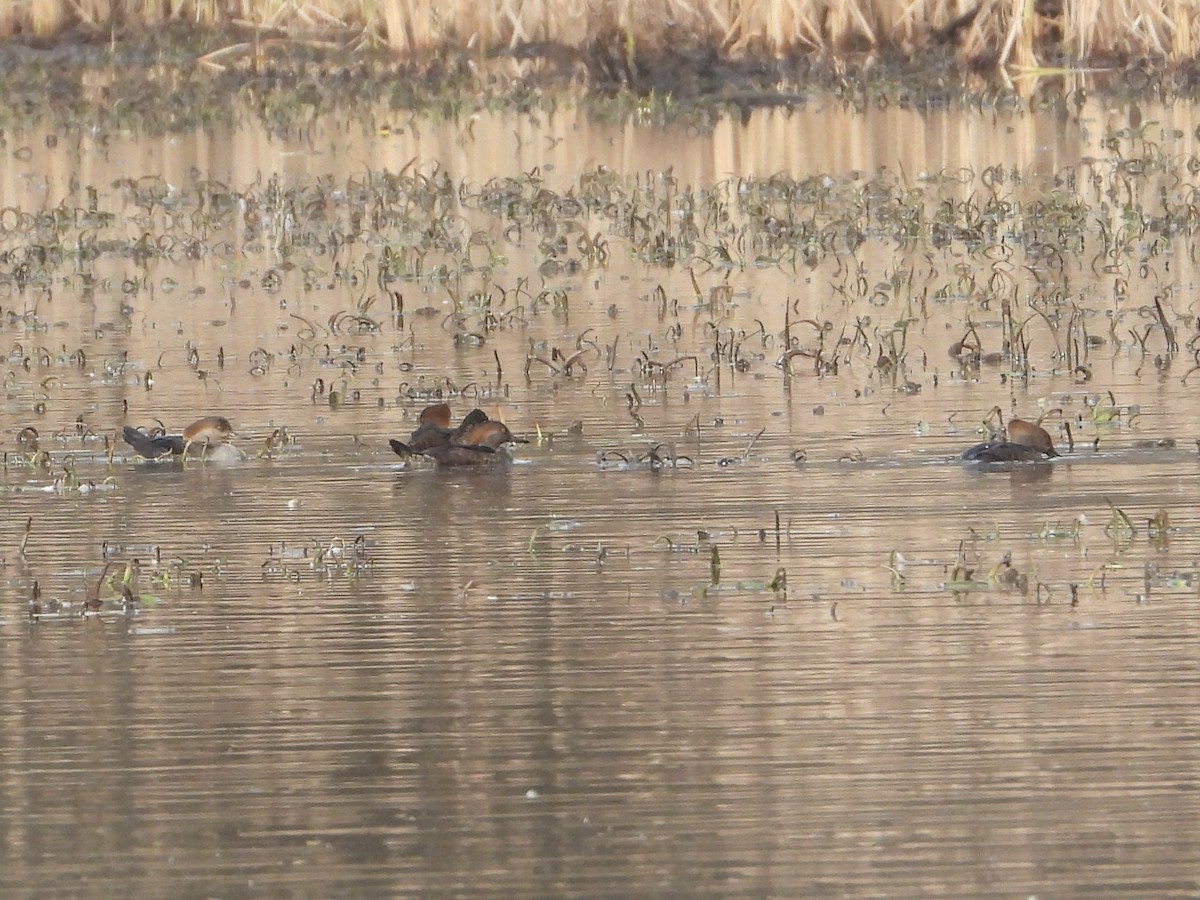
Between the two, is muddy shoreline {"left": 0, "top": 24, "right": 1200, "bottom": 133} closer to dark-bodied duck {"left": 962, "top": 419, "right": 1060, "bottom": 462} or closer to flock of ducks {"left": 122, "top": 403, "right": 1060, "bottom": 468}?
flock of ducks {"left": 122, "top": 403, "right": 1060, "bottom": 468}

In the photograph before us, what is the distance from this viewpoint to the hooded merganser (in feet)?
35.0

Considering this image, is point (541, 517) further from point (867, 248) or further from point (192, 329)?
point (867, 248)

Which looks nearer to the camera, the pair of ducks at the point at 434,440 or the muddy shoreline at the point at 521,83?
the pair of ducks at the point at 434,440

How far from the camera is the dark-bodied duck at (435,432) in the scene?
34.3 ft

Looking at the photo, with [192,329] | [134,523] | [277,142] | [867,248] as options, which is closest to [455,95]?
[277,142]

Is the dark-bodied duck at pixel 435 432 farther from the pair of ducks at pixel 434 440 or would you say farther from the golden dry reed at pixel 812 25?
the golden dry reed at pixel 812 25

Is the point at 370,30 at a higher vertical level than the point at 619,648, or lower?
higher

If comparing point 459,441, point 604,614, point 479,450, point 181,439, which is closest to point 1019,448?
point 479,450

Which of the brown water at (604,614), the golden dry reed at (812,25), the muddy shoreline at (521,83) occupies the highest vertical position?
the golden dry reed at (812,25)

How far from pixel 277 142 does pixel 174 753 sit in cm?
2221

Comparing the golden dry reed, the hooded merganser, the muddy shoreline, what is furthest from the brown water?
the golden dry reed

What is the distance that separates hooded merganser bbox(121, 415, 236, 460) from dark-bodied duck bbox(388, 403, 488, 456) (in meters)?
0.63

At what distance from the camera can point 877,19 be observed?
33.1m

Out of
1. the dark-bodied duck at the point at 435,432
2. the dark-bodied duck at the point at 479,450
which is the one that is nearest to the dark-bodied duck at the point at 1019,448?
the dark-bodied duck at the point at 479,450
